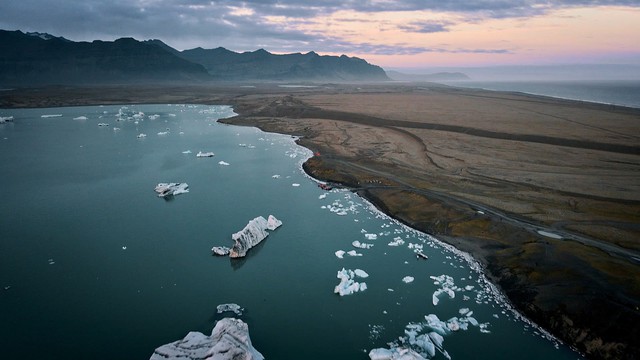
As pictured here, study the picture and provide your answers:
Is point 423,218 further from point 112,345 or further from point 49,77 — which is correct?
point 49,77

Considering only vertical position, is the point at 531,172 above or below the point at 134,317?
above

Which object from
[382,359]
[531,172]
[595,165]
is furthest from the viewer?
[595,165]

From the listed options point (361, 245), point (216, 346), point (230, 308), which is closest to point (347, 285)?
point (361, 245)

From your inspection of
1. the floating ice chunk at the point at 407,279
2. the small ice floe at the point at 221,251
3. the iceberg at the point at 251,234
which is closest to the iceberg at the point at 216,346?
the iceberg at the point at 251,234

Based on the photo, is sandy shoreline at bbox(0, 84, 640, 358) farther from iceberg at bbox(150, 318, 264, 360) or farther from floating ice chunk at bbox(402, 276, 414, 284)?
iceberg at bbox(150, 318, 264, 360)

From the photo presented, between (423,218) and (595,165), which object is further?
(595,165)

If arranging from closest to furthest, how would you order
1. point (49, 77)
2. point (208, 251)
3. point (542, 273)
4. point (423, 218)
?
point (542, 273)
point (208, 251)
point (423, 218)
point (49, 77)

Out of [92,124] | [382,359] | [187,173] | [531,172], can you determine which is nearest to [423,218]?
[382,359]
